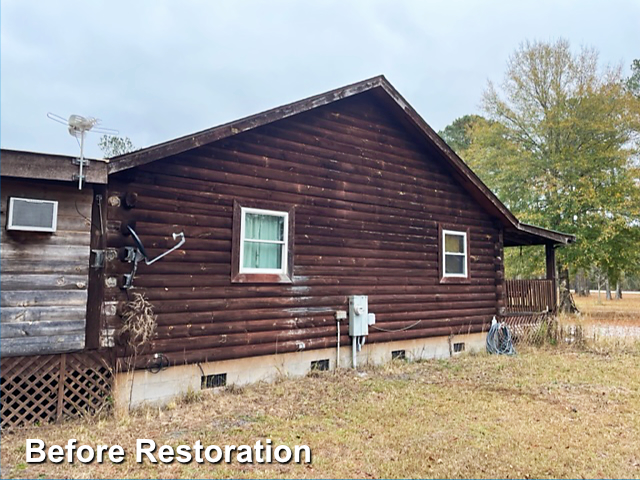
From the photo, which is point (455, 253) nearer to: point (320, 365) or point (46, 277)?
point (320, 365)

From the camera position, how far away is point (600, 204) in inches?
816

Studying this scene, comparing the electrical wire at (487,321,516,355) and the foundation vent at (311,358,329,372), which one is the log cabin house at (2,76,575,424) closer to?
the foundation vent at (311,358,329,372)

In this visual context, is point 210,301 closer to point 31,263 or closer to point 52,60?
point 31,263

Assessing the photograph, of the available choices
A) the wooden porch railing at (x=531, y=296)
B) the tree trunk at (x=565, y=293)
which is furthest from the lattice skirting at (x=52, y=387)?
the tree trunk at (x=565, y=293)

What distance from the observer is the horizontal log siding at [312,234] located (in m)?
6.55

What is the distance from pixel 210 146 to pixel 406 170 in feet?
15.1

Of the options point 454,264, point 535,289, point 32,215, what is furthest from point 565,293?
point 32,215

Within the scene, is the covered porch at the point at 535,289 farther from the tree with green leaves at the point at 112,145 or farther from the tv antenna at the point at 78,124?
the tree with green leaves at the point at 112,145

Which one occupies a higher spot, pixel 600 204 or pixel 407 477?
pixel 600 204

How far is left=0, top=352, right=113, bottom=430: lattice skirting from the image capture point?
17.0 feet

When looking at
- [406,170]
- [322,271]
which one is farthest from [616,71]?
[322,271]

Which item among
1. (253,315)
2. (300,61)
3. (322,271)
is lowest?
(253,315)

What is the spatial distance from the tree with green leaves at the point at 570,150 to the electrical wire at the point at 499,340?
12150mm

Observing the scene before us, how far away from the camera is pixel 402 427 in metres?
5.40
